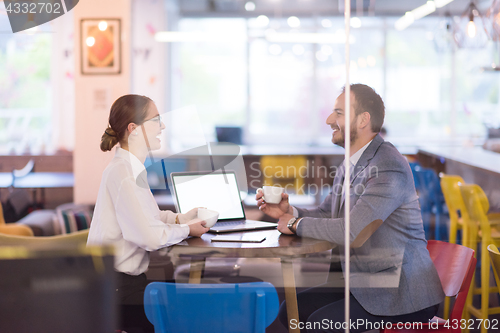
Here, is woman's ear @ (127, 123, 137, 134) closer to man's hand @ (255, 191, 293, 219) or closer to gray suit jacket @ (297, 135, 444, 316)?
man's hand @ (255, 191, 293, 219)

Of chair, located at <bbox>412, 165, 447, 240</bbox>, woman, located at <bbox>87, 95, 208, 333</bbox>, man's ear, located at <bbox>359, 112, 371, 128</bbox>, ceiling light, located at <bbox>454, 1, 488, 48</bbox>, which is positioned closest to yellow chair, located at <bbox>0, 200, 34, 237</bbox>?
woman, located at <bbox>87, 95, 208, 333</bbox>

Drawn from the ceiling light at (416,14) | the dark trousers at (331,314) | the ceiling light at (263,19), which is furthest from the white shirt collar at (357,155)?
the ceiling light at (263,19)

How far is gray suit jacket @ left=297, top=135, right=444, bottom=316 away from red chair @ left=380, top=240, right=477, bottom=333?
45 mm

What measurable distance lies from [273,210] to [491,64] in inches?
112

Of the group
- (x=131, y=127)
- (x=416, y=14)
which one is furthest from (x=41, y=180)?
(x=416, y=14)

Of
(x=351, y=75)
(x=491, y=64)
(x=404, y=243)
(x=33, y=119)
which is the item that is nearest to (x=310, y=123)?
(x=351, y=75)

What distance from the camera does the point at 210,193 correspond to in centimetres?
203

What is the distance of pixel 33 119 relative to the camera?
2.20 metres

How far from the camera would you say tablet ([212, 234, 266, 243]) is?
1.83m

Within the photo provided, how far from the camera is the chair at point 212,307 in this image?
157 cm

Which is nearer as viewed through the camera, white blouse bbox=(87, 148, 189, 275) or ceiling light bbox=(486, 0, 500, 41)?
white blouse bbox=(87, 148, 189, 275)

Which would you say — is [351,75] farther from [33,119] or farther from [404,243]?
[33,119]

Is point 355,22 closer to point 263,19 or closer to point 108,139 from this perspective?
point 263,19

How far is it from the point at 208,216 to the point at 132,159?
1.30 ft
